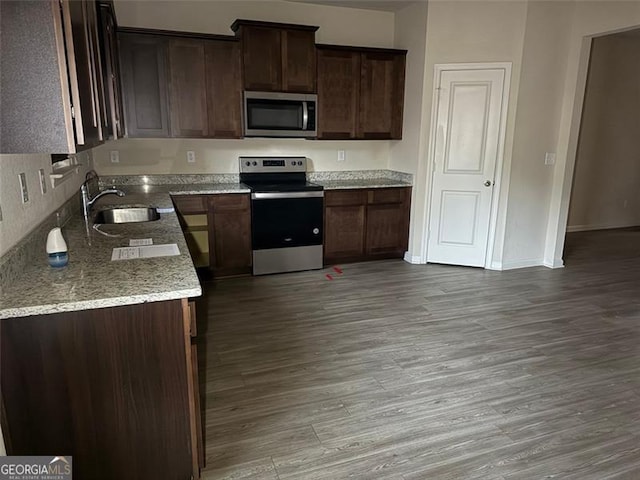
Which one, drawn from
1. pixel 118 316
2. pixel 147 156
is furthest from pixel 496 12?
pixel 118 316

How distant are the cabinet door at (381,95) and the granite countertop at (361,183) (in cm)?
50

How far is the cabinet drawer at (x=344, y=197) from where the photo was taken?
458cm

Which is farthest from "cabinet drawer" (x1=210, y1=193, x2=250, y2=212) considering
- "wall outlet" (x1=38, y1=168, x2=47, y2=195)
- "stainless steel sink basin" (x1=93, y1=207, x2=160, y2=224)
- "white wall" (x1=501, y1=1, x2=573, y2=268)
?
"white wall" (x1=501, y1=1, x2=573, y2=268)

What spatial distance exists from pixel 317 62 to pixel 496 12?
1.80 metres

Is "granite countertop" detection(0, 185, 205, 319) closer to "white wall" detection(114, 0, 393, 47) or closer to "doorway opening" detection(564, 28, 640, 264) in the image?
"white wall" detection(114, 0, 393, 47)

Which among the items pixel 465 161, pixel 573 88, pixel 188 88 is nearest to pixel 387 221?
pixel 465 161

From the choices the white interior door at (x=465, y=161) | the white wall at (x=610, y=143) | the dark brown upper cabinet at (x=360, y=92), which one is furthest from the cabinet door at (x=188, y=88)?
the white wall at (x=610, y=143)

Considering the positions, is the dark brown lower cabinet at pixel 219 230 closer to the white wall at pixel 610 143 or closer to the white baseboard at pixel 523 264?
the white baseboard at pixel 523 264

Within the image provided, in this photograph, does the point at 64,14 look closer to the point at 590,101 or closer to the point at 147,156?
the point at 147,156

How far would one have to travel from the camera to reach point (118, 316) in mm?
1509

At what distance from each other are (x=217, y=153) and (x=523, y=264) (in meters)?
3.54

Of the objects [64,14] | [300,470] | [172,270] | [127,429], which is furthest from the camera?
[300,470]

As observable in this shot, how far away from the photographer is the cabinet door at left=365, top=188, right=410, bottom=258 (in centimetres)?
479

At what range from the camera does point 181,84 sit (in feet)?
13.2
